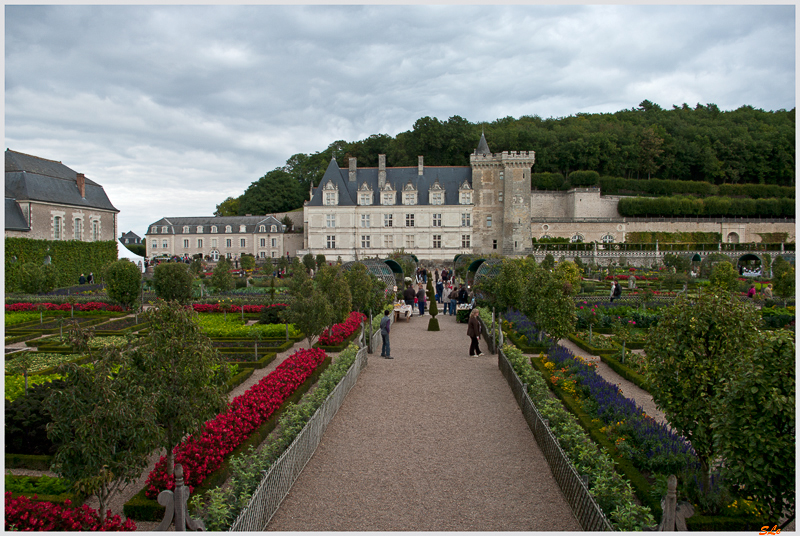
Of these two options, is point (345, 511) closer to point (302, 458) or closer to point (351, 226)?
point (302, 458)

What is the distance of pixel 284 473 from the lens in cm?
593

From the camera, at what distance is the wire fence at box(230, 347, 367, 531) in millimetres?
4995

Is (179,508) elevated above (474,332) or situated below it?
below

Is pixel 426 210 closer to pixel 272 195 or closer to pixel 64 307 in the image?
pixel 272 195

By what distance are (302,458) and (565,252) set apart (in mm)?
45128

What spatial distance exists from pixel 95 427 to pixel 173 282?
1527cm

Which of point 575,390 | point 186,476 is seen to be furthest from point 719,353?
point 186,476

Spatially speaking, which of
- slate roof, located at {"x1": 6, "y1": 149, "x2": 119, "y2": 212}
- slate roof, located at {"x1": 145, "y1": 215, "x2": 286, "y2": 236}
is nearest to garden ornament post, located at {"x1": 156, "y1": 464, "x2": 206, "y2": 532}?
slate roof, located at {"x1": 6, "y1": 149, "x2": 119, "y2": 212}

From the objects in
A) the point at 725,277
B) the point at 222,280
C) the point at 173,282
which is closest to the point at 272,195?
the point at 222,280

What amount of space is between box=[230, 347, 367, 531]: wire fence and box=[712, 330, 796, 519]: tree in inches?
175

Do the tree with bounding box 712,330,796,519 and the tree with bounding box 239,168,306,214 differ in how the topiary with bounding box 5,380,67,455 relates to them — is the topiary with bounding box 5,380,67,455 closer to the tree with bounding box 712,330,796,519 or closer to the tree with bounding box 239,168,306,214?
the tree with bounding box 712,330,796,519

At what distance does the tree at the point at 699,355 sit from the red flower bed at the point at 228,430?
521 centimetres

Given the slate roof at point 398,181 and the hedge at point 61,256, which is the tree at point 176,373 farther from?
the slate roof at point 398,181

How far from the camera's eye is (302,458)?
673 cm
